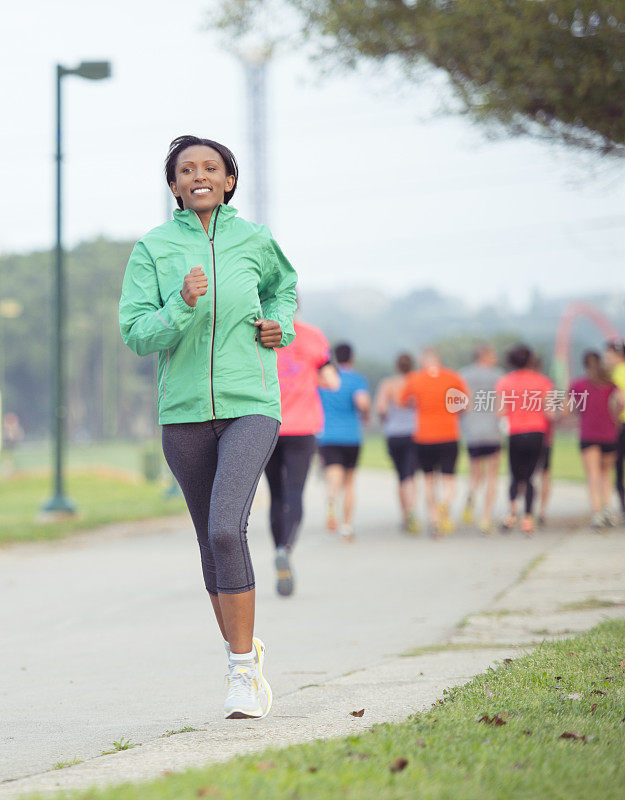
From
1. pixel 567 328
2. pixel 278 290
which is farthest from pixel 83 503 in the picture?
pixel 567 328

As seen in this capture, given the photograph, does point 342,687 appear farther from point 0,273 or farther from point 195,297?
point 0,273

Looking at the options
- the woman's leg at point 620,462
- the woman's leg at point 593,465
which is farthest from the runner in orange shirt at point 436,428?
the woman's leg at point 620,462

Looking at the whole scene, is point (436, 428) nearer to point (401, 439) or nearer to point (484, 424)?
point (401, 439)

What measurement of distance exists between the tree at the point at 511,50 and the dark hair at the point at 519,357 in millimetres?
2260

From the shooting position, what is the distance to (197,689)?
5.38m

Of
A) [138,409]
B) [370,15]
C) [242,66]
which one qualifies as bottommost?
[138,409]

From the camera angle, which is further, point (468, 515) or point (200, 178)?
point (468, 515)

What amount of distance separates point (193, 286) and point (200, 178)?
0.55 meters

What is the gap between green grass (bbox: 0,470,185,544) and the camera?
13.9 m

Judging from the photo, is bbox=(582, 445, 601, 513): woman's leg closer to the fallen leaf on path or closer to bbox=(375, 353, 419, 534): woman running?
bbox=(375, 353, 419, 534): woman running

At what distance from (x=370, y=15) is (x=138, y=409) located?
7479 cm

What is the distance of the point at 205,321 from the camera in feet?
14.8

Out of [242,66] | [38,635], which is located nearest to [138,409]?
[242,66]

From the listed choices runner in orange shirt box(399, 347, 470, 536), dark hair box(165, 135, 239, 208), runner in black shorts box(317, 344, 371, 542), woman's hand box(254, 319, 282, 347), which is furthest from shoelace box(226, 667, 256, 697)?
runner in orange shirt box(399, 347, 470, 536)
